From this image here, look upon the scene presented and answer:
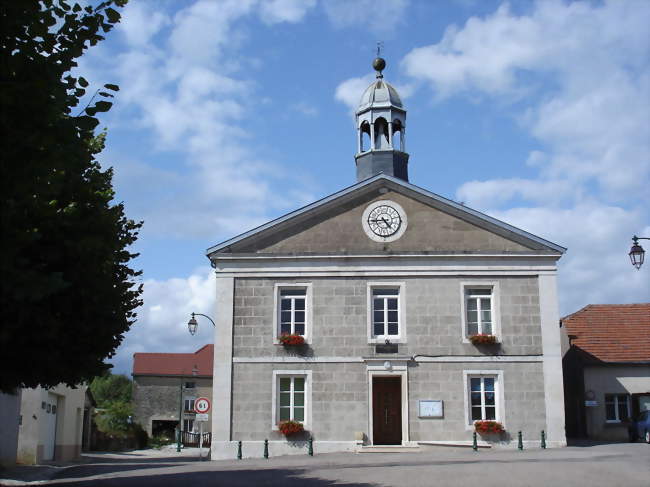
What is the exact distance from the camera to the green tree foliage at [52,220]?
7633mm

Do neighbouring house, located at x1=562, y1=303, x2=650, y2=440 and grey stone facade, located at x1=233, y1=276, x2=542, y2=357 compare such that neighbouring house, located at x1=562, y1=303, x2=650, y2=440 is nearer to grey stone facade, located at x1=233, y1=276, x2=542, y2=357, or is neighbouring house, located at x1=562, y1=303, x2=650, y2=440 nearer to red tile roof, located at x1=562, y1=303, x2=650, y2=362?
red tile roof, located at x1=562, y1=303, x2=650, y2=362

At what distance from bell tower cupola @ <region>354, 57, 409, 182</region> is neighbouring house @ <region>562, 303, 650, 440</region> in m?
9.47

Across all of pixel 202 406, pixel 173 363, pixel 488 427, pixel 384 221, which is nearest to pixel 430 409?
pixel 488 427

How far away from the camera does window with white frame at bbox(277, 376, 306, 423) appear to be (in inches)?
910

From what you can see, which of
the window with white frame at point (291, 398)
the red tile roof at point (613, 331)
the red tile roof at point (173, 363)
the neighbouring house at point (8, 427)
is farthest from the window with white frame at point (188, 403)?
the neighbouring house at point (8, 427)

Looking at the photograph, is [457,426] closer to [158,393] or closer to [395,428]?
[395,428]

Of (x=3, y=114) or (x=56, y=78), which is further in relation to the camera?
(x=56, y=78)

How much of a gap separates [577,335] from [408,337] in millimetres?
9195

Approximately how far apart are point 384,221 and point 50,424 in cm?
1357

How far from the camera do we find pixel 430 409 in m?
22.9

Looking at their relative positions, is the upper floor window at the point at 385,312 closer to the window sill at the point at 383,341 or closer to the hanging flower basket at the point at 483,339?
the window sill at the point at 383,341

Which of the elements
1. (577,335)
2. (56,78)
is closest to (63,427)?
(577,335)

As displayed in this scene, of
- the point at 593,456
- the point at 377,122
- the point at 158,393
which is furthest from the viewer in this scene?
the point at 158,393

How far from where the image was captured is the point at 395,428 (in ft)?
76.7
